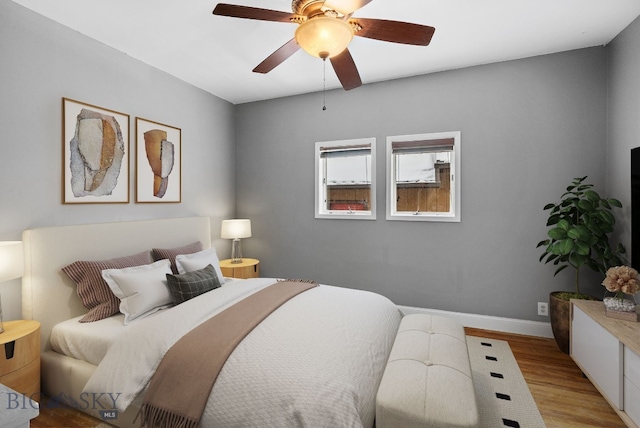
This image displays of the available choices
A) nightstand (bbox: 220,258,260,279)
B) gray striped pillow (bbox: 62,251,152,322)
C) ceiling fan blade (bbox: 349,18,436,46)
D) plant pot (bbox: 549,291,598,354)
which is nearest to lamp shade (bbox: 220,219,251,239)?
nightstand (bbox: 220,258,260,279)

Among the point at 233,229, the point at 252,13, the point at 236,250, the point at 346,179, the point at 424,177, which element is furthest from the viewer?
the point at 236,250

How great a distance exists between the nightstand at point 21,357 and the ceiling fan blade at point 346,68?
2605 mm

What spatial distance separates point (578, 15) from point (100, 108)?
12.8 feet

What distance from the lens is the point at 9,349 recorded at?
6.23ft

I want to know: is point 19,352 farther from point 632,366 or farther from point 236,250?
point 632,366

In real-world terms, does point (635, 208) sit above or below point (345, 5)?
below

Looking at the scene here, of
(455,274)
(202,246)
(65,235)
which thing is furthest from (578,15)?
(65,235)

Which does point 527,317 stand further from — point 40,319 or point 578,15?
point 40,319

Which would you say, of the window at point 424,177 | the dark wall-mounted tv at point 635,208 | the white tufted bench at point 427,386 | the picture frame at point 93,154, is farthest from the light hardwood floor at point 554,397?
the picture frame at point 93,154

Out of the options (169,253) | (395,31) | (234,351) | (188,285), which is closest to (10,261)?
(188,285)

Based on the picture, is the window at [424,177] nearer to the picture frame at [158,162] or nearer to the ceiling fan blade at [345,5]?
the ceiling fan blade at [345,5]

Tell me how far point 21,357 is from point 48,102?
1.80m

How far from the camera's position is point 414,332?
6.71ft

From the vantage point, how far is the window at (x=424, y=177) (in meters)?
3.45
